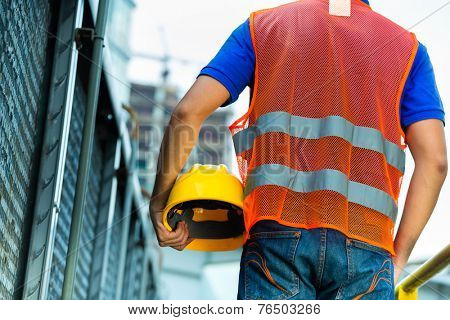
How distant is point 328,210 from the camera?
2.66 m

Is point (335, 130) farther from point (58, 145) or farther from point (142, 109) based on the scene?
point (142, 109)

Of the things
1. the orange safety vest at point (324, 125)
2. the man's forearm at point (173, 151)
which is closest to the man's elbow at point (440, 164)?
the orange safety vest at point (324, 125)

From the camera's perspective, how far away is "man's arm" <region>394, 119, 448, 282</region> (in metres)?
2.86

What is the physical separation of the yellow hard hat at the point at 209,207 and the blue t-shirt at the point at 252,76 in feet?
0.86

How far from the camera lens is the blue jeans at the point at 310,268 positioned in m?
2.59

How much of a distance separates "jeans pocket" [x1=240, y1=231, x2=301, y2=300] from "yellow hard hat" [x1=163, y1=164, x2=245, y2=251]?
0.28 m

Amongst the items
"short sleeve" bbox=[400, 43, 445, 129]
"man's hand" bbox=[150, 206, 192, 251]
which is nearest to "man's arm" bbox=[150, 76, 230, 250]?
"man's hand" bbox=[150, 206, 192, 251]

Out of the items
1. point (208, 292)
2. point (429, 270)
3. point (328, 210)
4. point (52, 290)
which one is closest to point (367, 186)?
point (328, 210)

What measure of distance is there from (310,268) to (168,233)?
0.57 meters

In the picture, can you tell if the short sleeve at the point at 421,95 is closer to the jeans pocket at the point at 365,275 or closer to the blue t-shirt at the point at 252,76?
the blue t-shirt at the point at 252,76

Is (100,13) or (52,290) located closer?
(100,13)

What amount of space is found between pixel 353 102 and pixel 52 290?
7.83 ft

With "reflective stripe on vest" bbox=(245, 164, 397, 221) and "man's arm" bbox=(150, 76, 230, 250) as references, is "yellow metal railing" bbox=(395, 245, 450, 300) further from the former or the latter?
"man's arm" bbox=(150, 76, 230, 250)

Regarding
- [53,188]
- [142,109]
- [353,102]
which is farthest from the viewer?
[142,109]
